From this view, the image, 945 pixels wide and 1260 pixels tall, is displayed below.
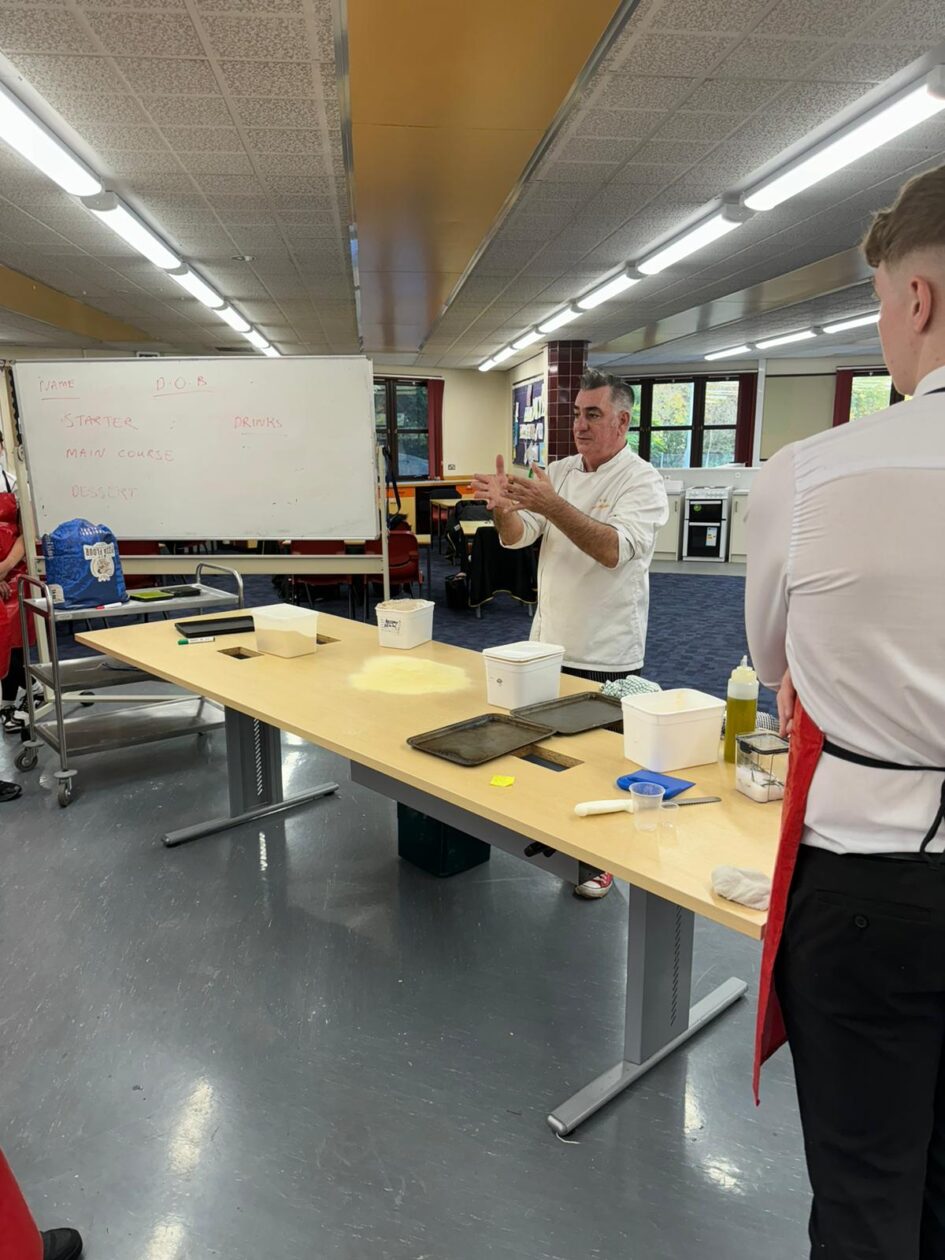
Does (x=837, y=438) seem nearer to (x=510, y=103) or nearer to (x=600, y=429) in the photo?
(x=600, y=429)

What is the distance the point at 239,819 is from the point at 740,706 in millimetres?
2141

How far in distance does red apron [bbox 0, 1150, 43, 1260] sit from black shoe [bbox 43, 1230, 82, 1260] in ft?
0.67

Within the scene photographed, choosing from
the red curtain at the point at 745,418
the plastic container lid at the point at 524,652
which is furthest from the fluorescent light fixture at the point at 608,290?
the plastic container lid at the point at 524,652

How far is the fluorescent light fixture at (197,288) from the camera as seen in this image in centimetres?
691

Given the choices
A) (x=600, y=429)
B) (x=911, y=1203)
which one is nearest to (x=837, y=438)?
(x=911, y=1203)

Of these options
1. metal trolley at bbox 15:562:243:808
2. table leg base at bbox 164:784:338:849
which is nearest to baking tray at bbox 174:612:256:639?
metal trolley at bbox 15:562:243:808

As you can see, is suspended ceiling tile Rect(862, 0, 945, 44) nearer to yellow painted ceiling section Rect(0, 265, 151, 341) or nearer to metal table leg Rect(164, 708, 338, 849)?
metal table leg Rect(164, 708, 338, 849)

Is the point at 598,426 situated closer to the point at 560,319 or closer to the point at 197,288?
the point at 197,288

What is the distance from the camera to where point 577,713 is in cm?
204

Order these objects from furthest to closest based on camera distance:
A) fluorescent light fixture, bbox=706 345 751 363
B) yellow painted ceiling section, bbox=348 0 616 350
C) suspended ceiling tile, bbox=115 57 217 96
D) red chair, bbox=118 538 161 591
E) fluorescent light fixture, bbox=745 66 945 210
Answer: fluorescent light fixture, bbox=706 345 751 363, red chair, bbox=118 538 161 591, fluorescent light fixture, bbox=745 66 945 210, suspended ceiling tile, bbox=115 57 217 96, yellow painted ceiling section, bbox=348 0 616 350

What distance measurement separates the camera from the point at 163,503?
4.70 m

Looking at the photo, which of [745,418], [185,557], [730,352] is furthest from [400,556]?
[745,418]

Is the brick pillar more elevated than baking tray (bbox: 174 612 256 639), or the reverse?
the brick pillar

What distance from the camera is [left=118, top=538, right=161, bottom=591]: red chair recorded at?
5145 mm
